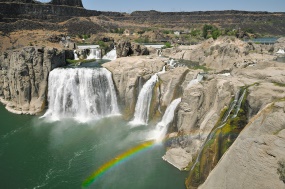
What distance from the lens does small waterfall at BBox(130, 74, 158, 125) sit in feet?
93.9

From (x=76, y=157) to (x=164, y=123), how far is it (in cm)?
845

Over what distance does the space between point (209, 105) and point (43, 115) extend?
784 inches

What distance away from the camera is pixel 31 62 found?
34.0 m

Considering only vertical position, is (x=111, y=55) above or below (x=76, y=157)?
above

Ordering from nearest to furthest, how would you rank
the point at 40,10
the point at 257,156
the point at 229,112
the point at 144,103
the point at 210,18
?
the point at 257,156
the point at 229,112
the point at 144,103
the point at 40,10
the point at 210,18

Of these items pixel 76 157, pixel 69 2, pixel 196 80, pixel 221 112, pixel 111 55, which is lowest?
pixel 76 157

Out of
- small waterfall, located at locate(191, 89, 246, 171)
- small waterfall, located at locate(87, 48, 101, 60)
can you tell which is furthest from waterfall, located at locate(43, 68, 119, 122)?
small waterfall, located at locate(87, 48, 101, 60)

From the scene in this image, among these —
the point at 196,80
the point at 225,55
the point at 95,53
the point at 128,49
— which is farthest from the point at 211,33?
the point at 196,80

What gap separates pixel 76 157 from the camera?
22531mm

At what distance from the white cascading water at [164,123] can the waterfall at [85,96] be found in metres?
6.97

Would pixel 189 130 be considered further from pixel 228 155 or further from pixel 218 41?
pixel 218 41

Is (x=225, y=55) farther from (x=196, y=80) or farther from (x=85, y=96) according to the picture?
(x=85, y=96)

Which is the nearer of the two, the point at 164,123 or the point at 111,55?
the point at 164,123

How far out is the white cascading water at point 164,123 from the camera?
24484 millimetres
